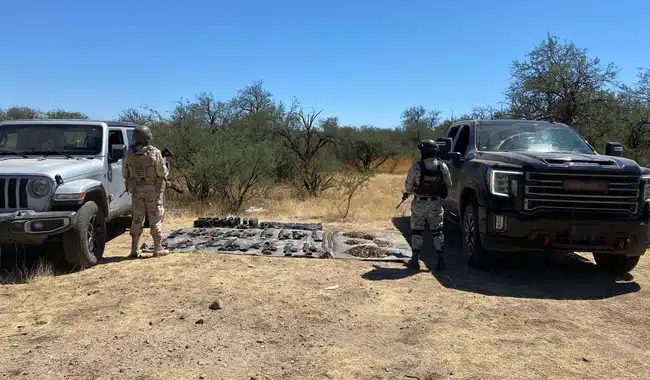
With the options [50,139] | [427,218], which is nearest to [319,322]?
[427,218]

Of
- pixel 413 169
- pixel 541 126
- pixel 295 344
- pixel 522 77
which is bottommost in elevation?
pixel 295 344

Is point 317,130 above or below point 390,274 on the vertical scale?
above

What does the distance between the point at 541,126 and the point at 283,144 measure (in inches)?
448

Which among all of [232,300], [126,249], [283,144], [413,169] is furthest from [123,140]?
[283,144]

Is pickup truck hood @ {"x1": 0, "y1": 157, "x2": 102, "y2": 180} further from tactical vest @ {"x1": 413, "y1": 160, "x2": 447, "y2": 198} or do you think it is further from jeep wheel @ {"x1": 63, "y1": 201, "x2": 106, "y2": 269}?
tactical vest @ {"x1": 413, "y1": 160, "x2": 447, "y2": 198}

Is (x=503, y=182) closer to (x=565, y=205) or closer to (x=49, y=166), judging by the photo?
(x=565, y=205)

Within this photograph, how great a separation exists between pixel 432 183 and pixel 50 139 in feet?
17.6

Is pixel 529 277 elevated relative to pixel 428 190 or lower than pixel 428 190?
lower

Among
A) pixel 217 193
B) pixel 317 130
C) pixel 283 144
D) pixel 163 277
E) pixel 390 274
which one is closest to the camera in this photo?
pixel 163 277

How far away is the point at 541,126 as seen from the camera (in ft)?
24.5

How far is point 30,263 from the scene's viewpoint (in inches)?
247

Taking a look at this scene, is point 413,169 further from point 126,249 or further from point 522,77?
point 522,77

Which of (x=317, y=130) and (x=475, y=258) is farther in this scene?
(x=317, y=130)

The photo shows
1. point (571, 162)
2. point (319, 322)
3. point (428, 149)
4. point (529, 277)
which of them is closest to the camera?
point (319, 322)
